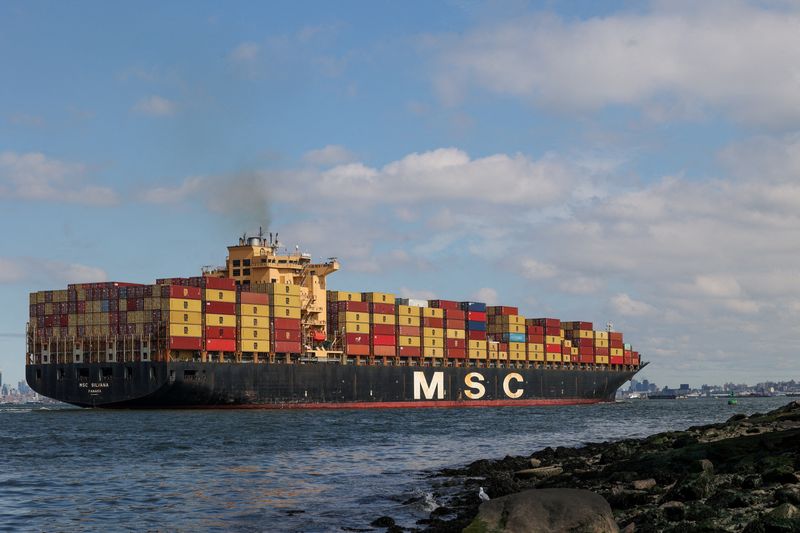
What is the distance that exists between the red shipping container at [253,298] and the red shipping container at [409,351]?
22902 millimetres

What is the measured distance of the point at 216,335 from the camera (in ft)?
288

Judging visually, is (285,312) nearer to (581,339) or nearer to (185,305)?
(185,305)

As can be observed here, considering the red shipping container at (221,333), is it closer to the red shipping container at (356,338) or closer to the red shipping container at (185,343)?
the red shipping container at (185,343)

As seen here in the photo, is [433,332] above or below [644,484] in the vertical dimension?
above

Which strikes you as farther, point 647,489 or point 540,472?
point 540,472

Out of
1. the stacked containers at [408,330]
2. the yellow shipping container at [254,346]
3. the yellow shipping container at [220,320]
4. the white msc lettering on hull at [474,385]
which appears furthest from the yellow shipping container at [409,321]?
the yellow shipping container at [220,320]

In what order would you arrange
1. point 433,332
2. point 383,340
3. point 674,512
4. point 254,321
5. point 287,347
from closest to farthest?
point 674,512 < point 254,321 < point 287,347 < point 383,340 < point 433,332

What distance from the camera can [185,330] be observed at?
8500 cm

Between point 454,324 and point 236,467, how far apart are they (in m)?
82.5

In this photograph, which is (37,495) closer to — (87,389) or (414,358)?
(87,389)

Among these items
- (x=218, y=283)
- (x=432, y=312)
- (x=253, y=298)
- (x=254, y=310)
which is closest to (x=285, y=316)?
(x=254, y=310)

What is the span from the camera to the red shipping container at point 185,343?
83.6 m

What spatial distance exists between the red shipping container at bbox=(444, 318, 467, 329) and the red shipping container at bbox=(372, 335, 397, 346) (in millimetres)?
11086

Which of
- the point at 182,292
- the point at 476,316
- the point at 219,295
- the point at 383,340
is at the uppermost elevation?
the point at 182,292
